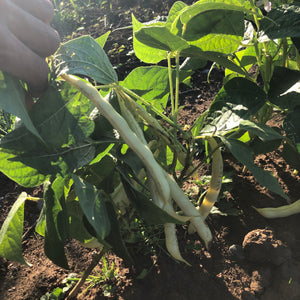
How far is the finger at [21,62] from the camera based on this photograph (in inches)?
26.4

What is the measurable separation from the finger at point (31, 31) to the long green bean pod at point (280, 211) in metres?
0.88

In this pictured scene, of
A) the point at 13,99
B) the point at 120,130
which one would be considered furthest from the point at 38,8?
the point at 120,130

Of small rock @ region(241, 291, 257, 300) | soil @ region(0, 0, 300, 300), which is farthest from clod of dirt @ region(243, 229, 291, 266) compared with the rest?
small rock @ region(241, 291, 257, 300)

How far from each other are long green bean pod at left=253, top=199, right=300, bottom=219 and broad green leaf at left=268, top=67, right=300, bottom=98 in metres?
0.41

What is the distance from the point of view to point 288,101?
976mm

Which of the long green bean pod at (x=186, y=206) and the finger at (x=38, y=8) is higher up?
the finger at (x=38, y=8)

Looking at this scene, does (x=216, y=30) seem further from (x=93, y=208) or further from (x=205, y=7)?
(x=93, y=208)

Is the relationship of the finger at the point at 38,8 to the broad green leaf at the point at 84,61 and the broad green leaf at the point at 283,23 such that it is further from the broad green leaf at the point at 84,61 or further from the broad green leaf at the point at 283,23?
the broad green leaf at the point at 283,23

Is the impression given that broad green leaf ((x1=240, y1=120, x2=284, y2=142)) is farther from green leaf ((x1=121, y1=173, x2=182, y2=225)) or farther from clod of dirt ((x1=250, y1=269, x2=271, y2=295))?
clod of dirt ((x1=250, y1=269, x2=271, y2=295))

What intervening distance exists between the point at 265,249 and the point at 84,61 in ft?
2.80

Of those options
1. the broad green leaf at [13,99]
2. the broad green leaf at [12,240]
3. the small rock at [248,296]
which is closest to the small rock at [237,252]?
the small rock at [248,296]

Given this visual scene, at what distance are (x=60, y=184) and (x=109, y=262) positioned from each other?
0.52m

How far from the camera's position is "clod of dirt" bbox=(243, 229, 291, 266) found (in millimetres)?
1065

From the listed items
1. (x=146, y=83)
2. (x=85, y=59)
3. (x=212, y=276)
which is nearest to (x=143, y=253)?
(x=212, y=276)
